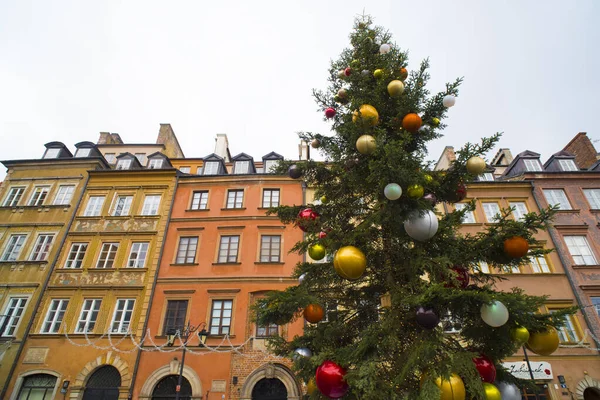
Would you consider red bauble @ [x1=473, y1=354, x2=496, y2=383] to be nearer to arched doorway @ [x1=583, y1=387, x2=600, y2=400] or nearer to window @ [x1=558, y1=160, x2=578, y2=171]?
arched doorway @ [x1=583, y1=387, x2=600, y2=400]

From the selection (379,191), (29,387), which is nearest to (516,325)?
(379,191)

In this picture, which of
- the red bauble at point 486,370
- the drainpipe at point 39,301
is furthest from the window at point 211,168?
the red bauble at point 486,370

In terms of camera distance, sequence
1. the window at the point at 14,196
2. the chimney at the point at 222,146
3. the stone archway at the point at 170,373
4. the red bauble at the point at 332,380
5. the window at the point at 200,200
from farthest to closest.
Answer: the chimney at the point at 222,146, the window at the point at 14,196, the window at the point at 200,200, the stone archway at the point at 170,373, the red bauble at the point at 332,380

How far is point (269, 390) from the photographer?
13.5 m

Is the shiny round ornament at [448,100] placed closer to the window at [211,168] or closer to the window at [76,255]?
the window at [211,168]

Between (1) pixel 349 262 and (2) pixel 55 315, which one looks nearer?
(1) pixel 349 262

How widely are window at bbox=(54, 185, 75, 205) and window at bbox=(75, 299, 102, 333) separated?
22.1 ft

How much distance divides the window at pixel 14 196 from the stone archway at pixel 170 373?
1373 cm

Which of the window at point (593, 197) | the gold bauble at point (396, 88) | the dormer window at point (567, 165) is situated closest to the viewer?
the gold bauble at point (396, 88)

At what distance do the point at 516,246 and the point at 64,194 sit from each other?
22443 mm

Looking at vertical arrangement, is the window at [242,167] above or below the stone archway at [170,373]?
above

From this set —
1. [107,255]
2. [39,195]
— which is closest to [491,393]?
[107,255]

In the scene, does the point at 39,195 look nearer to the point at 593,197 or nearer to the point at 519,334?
the point at 519,334

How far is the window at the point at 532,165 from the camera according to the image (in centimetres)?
1969
